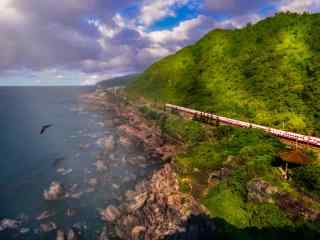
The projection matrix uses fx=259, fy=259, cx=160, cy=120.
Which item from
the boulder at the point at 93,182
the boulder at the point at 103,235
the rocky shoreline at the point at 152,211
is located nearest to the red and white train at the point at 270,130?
the rocky shoreline at the point at 152,211

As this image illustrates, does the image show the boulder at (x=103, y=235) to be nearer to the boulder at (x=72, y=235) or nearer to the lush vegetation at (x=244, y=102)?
the boulder at (x=72, y=235)

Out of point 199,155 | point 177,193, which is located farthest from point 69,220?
point 199,155

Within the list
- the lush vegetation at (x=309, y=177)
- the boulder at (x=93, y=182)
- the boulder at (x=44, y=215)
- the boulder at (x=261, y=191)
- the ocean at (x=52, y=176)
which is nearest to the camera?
the lush vegetation at (x=309, y=177)

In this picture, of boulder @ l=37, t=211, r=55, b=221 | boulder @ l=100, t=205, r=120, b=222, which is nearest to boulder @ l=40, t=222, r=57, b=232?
boulder @ l=37, t=211, r=55, b=221

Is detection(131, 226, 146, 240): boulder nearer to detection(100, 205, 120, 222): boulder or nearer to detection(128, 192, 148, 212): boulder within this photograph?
detection(128, 192, 148, 212): boulder

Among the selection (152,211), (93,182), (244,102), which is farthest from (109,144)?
(244,102)

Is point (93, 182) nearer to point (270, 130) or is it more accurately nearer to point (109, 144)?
point (109, 144)

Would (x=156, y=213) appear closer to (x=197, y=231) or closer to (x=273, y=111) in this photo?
(x=197, y=231)
